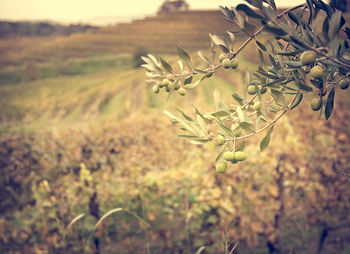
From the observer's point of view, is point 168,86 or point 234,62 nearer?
point 234,62

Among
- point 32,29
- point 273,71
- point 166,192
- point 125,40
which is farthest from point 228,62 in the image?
point 125,40

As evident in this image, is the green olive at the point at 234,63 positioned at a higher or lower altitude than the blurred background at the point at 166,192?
higher

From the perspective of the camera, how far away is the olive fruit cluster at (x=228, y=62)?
96cm

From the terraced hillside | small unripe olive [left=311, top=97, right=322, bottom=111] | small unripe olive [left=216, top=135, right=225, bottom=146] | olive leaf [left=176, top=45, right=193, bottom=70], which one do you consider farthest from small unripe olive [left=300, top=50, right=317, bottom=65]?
the terraced hillside

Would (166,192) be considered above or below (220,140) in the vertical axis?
below

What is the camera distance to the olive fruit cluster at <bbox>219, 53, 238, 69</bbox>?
96cm

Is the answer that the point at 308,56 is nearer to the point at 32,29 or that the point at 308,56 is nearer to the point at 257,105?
the point at 257,105

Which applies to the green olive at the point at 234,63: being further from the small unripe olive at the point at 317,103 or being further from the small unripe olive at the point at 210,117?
the small unripe olive at the point at 317,103

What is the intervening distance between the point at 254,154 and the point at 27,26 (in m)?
9.89

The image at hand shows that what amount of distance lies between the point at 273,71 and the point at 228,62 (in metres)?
0.15

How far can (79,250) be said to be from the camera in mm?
2816

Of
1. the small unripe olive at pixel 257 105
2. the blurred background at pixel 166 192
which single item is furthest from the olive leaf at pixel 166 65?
the blurred background at pixel 166 192

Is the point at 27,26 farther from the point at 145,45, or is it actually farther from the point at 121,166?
the point at 121,166

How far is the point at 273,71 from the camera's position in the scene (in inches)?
37.4
